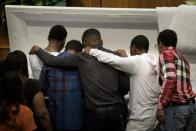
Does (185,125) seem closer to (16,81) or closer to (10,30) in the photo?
(16,81)

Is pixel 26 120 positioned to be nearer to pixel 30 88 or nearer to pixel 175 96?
pixel 30 88

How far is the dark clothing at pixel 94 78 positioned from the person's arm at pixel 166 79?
0.32 meters

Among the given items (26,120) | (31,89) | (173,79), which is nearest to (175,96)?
(173,79)

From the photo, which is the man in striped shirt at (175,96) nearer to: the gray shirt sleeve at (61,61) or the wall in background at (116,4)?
the gray shirt sleeve at (61,61)

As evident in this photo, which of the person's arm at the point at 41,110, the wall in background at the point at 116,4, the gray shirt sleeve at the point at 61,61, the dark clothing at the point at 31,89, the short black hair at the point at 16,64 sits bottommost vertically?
the person's arm at the point at 41,110

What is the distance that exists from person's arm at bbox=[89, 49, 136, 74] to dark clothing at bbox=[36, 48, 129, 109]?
52mm

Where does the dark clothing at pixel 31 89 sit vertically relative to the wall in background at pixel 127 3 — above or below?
below

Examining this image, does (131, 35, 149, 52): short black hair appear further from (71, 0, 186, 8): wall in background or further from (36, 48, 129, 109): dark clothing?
(71, 0, 186, 8): wall in background

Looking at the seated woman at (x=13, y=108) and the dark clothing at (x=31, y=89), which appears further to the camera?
the dark clothing at (x=31, y=89)

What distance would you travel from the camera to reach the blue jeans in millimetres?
3059

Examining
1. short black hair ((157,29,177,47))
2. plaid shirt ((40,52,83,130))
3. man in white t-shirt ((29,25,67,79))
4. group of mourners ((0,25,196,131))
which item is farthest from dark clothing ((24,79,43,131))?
short black hair ((157,29,177,47))

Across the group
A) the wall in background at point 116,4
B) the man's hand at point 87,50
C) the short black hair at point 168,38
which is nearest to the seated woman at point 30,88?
the man's hand at point 87,50

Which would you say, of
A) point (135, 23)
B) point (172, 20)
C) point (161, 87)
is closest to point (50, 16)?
point (135, 23)

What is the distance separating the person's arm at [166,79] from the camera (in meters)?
2.99
